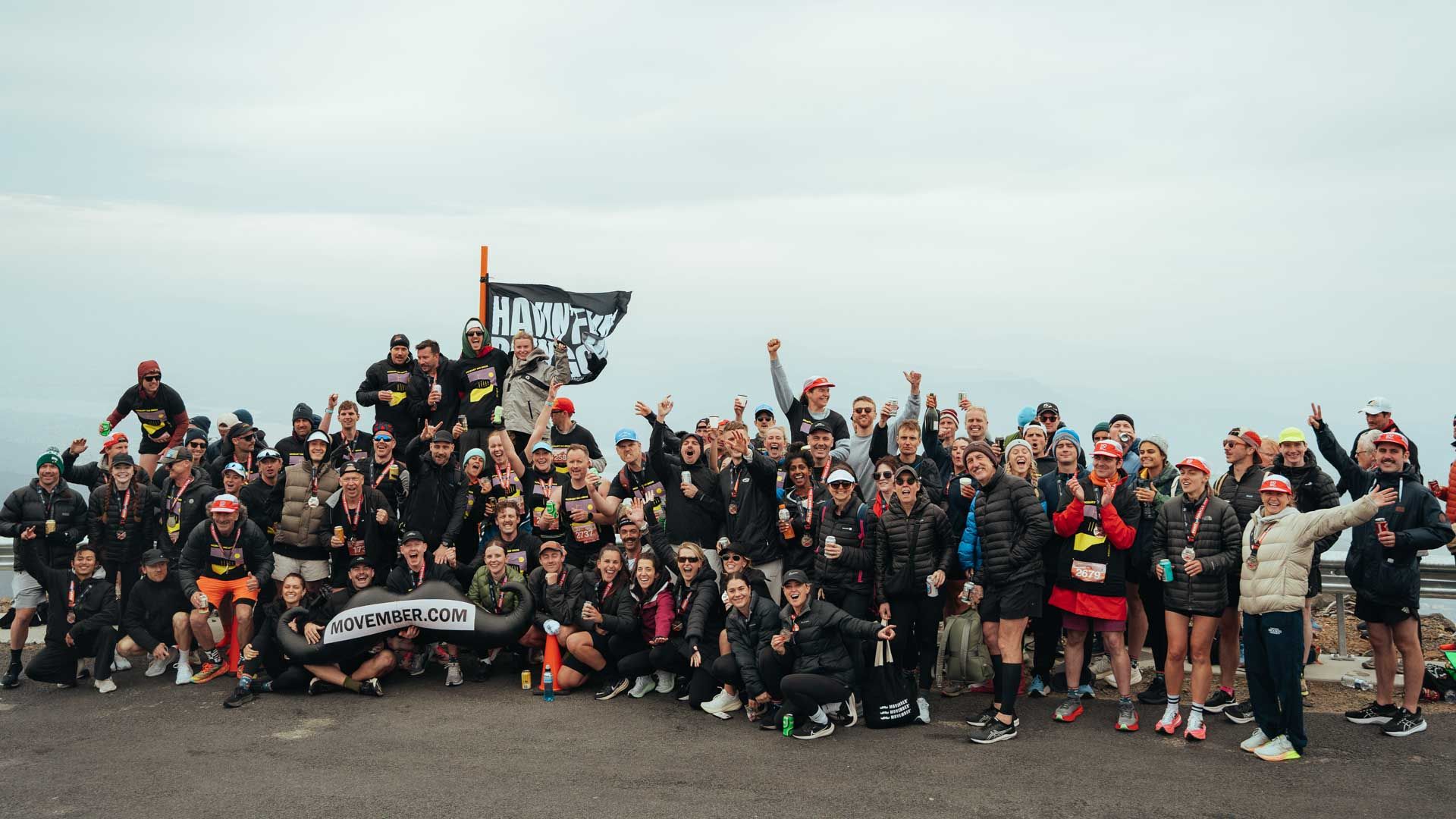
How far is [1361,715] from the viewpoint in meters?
9.18

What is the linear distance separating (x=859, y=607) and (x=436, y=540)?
459 centimetres

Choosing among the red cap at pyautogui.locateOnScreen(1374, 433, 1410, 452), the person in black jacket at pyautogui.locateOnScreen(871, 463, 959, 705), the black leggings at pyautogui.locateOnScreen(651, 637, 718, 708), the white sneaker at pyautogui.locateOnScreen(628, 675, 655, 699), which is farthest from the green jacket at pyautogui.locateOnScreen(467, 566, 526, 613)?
the red cap at pyautogui.locateOnScreen(1374, 433, 1410, 452)

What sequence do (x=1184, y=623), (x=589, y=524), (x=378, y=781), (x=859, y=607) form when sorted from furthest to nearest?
(x=589, y=524) → (x=859, y=607) → (x=1184, y=623) → (x=378, y=781)

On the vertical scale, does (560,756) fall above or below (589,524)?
below

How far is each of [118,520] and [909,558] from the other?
841 cm

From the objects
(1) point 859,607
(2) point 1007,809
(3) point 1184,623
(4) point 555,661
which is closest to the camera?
(2) point 1007,809

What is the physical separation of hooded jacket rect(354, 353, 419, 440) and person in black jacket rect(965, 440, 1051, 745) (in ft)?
22.8

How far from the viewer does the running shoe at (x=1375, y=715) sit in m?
9.01

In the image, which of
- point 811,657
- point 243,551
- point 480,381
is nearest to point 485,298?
point 480,381

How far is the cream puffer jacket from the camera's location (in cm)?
820

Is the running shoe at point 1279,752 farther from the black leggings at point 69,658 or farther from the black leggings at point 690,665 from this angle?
the black leggings at point 69,658

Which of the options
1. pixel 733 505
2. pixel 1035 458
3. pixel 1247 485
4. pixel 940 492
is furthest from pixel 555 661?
pixel 1247 485

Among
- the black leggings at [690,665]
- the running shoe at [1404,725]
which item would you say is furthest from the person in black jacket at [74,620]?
the running shoe at [1404,725]

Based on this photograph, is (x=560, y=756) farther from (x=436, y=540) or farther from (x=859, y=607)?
(x=436, y=540)
